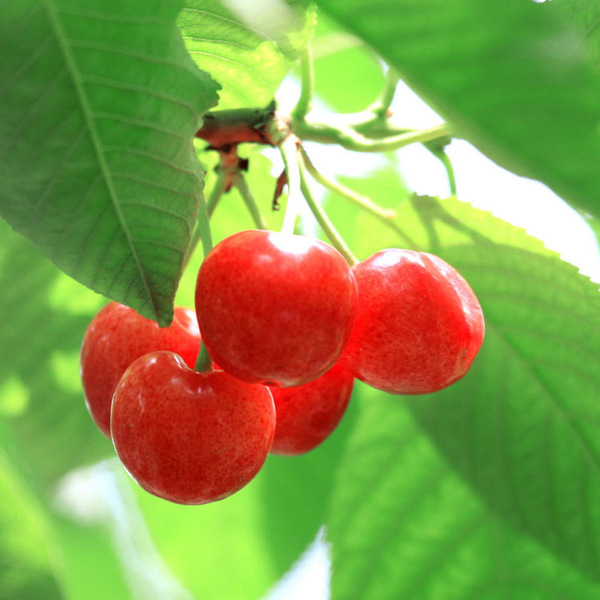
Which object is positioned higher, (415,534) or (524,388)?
(524,388)

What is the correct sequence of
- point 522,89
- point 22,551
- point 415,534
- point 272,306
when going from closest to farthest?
1. point 522,89
2. point 272,306
3. point 22,551
4. point 415,534


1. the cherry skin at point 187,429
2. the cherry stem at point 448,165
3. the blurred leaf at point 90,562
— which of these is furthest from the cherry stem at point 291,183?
the blurred leaf at point 90,562

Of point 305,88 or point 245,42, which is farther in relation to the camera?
point 305,88

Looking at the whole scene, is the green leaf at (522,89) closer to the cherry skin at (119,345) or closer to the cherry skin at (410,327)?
the cherry skin at (410,327)

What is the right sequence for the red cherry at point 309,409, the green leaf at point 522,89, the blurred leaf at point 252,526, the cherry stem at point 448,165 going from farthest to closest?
1. the blurred leaf at point 252,526
2. the cherry stem at point 448,165
3. the red cherry at point 309,409
4. the green leaf at point 522,89

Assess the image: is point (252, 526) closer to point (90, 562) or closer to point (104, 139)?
point (90, 562)

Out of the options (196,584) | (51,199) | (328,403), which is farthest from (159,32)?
(196,584)

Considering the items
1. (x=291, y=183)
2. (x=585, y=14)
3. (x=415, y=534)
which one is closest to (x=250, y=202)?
(x=291, y=183)
